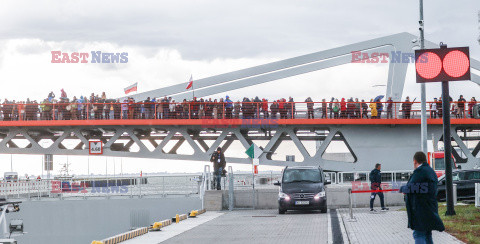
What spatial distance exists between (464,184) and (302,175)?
21.7 feet

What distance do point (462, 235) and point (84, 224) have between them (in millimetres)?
20809

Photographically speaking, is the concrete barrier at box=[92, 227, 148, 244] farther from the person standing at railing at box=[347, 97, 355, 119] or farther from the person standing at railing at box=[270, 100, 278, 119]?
the person standing at railing at box=[347, 97, 355, 119]

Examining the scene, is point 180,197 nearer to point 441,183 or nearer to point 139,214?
point 139,214

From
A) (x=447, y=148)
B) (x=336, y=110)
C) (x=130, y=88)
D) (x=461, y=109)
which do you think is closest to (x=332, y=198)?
(x=447, y=148)

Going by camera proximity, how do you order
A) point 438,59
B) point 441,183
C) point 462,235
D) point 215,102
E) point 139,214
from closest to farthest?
point 462,235 < point 438,59 < point 441,183 < point 139,214 < point 215,102

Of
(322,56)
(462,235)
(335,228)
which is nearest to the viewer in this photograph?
(462,235)

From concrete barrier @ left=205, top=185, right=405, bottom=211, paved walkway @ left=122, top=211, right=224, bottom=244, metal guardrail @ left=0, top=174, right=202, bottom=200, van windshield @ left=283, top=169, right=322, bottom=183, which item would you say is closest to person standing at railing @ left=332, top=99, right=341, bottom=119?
metal guardrail @ left=0, top=174, right=202, bottom=200

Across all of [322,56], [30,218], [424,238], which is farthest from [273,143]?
[424,238]

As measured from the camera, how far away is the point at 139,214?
99.2 ft

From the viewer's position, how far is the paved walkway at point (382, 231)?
1365cm

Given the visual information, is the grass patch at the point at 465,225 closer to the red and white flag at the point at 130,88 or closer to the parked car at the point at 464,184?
the parked car at the point at 464,184

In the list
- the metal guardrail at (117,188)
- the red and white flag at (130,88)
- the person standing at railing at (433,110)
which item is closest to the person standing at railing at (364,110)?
the person standing at railing at (433,110)

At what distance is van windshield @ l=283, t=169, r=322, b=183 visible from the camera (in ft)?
82.3

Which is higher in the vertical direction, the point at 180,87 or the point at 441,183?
the point at 180,87
